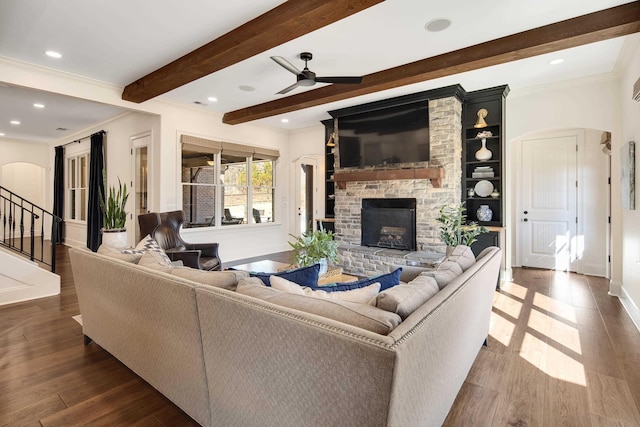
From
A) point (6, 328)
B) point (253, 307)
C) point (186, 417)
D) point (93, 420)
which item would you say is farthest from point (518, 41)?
point (6, 328)

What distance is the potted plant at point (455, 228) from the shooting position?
4281 mm

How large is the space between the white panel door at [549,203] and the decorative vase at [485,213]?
131cm

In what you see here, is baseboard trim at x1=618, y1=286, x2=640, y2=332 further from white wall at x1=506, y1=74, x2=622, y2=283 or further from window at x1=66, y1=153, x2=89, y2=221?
window at x1=66, y1=153, x2=89, y2=221

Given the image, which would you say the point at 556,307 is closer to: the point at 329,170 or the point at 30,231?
the point at 329,170

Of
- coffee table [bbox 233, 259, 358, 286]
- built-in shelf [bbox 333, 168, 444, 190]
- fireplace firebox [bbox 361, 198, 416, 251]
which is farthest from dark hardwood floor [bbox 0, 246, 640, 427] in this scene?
built-in shelf [bbox 333, 168, 444, 190]

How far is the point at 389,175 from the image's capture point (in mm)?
5223

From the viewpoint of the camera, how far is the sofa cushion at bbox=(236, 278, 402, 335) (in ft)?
3.55

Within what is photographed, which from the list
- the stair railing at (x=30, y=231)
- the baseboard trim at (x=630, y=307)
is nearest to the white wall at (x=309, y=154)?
the stair railing at (x=30, y=231)

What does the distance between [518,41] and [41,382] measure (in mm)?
4688

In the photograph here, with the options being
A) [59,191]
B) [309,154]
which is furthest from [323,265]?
[59,191]

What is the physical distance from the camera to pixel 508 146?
4.81 meters

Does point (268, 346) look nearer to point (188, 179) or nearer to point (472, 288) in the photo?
point (472, 288)

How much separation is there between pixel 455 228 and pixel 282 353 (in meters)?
3.69

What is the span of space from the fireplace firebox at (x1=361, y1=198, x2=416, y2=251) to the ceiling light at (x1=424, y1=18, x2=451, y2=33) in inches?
104
